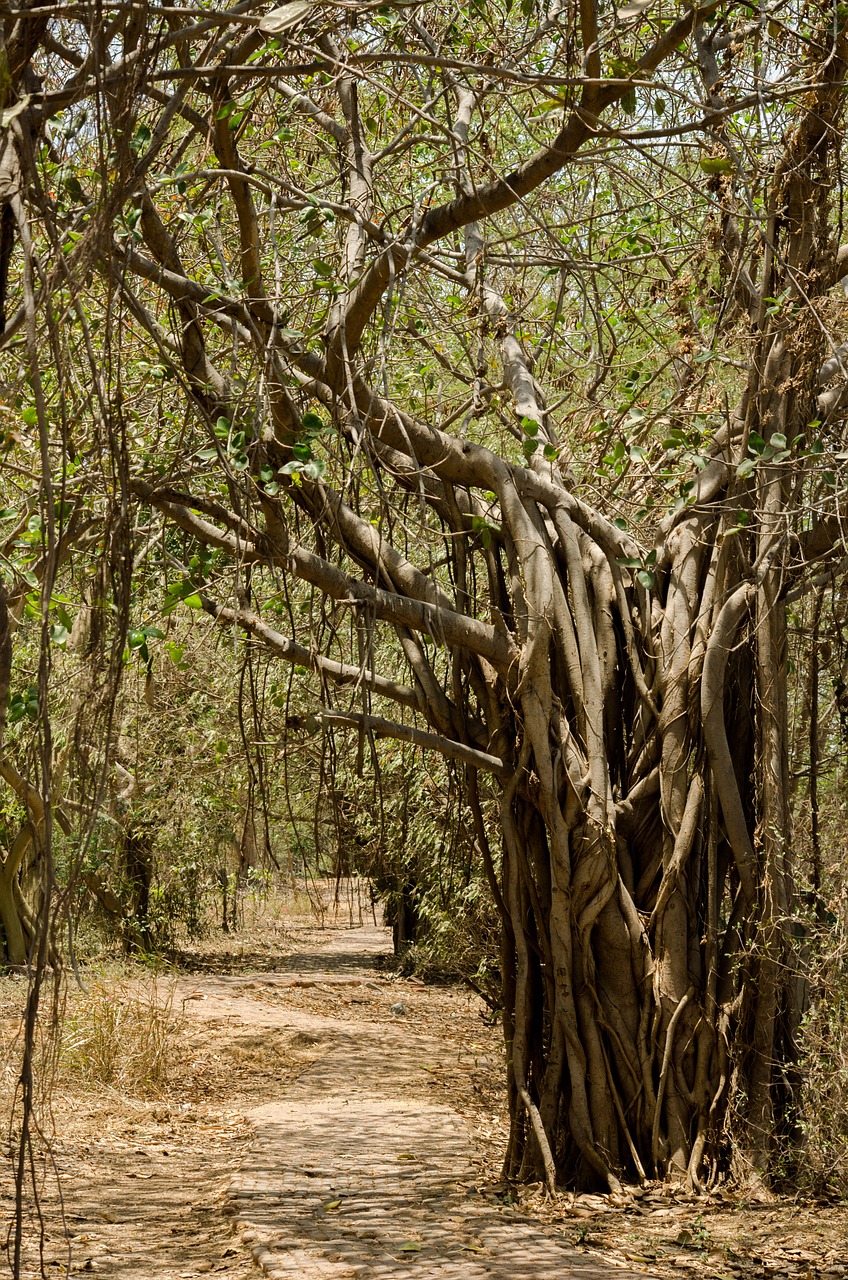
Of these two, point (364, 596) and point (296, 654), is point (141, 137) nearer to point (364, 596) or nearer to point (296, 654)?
point (364, 596)

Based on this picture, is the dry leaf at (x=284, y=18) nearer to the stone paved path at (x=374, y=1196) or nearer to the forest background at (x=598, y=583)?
the forest background at (x=598, y=583)

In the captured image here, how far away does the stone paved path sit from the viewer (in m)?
4.05

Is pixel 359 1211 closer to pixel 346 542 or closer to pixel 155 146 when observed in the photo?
pixel 346 542

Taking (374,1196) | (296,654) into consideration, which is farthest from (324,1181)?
(296,654)

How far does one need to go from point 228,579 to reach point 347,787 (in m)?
4.79

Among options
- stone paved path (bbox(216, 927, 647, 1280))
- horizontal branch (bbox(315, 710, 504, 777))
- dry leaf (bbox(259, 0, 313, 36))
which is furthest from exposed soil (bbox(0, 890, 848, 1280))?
dry leaf (bbox(259, 0, 313, 36))

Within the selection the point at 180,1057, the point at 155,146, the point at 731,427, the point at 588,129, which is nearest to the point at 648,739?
the point at 731,427

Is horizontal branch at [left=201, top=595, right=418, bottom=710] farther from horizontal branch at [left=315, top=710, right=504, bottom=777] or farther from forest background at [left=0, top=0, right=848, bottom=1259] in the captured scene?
horizontal branch at [left=315, top=710, right=504, bottom=777]

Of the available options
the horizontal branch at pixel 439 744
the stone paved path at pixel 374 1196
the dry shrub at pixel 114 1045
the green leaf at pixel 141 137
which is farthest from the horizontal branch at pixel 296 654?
the dry shrub at pixel 114 1045

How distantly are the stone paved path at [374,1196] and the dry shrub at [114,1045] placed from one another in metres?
0.74

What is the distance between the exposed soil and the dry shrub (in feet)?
0.09

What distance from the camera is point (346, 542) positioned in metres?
5.00

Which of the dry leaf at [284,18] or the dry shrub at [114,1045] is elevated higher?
the dry leaf at [284,18]

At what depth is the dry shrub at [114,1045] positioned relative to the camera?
7.31 metres
